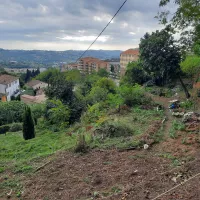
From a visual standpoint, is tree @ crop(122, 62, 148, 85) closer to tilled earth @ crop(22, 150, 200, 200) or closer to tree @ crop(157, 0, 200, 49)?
tree @ crop(157, 0, 200, 49)

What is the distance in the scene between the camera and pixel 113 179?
13.8ft

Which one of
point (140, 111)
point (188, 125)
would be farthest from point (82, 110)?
point (188, 125)

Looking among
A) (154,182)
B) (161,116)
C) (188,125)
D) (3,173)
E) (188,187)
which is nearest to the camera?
(188,187)

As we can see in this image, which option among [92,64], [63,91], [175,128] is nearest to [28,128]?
[63,91]

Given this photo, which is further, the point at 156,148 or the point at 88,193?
the point at 156,148

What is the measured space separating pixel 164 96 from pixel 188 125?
7454mm

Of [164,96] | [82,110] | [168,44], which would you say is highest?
[168,44]

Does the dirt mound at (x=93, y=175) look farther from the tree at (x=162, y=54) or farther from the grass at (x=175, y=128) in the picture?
the tree at (x=162, y=54)

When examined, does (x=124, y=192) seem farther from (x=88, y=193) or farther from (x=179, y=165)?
(x=179, y=165)

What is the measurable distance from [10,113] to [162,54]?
47.7 ft

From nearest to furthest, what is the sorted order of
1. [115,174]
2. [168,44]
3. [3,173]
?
[115,174] → [3,173] → [168,44]

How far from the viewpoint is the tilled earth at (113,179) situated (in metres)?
3.64

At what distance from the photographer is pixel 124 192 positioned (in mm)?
3658

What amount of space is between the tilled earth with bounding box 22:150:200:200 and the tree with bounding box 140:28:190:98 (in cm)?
924
